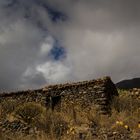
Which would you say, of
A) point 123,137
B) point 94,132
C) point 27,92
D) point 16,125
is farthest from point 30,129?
point 27,92

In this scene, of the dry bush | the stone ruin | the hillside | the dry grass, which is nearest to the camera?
the dry grass

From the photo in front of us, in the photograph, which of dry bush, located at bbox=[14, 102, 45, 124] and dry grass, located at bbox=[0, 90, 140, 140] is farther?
dry bush, located at bbox=[14, 102, 45, 124]

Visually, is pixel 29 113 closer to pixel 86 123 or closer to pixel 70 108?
pixel 86 123

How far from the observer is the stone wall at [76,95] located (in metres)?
22.6

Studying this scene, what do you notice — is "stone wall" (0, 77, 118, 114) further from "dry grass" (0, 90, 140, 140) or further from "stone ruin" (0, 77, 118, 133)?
"dry grass" (0, 90, 140, 140)

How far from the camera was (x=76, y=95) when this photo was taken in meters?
23.5

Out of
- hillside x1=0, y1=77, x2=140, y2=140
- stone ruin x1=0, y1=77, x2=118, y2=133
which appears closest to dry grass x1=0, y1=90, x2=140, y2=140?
hillside x1=0, y1=77, x2=140, y2=140

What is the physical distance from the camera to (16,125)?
16906 mm

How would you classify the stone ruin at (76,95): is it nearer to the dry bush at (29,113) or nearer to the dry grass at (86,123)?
the dry grass at (86,123)

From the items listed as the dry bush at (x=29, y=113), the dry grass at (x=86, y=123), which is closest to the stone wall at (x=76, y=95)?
the dry grass at (x=86, y=123)

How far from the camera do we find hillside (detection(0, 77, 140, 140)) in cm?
1661

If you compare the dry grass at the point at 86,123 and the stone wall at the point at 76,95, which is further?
the stone wall at the point at 76,95

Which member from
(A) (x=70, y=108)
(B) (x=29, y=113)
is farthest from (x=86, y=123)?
(A) (x=70, y=108)

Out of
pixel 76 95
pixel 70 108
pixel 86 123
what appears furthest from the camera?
pixel 76 95
